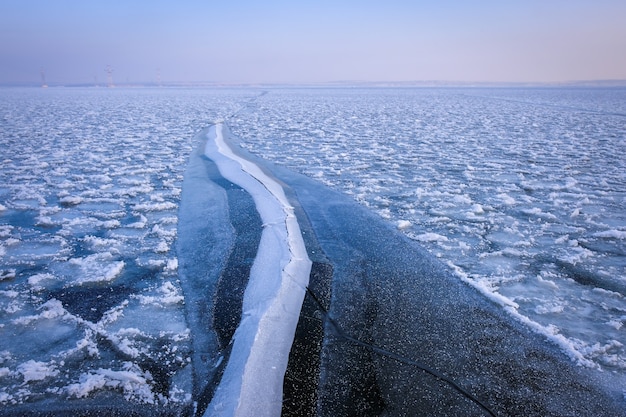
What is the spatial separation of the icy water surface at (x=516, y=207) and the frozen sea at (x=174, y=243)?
2cm

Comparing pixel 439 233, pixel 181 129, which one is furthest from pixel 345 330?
pixel 181 129

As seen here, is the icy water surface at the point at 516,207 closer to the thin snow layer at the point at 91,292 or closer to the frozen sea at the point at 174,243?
the frozen sea at the point at 174,243

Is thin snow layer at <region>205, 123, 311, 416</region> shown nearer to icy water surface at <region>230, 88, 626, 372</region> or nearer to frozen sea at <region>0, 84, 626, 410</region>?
frozen sea at <region>0, 84, 626, 410</region>

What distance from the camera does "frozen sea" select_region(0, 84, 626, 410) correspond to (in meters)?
2.05

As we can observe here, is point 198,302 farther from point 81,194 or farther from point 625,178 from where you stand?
point 625,178

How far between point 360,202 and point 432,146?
500 centimetres

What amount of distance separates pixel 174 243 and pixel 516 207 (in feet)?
12.9

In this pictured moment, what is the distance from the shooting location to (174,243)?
3551 mm

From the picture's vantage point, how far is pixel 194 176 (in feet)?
19.8

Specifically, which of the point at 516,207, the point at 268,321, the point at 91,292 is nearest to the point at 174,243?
the point at 91,292

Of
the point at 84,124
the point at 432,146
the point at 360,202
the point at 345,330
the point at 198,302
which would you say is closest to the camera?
the point at 345,330

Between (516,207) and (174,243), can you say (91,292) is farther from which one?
(516,207)

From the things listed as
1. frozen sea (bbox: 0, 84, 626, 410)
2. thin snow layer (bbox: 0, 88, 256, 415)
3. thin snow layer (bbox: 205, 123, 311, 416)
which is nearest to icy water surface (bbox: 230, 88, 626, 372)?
frozen sea (bbox: 0, 84, 626, 410)

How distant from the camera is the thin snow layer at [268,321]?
1.72 meters
